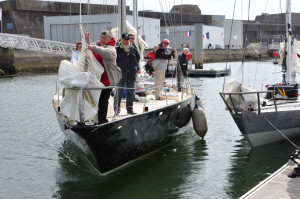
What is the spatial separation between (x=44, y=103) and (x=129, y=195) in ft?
47.2

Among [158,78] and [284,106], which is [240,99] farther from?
[158,78]

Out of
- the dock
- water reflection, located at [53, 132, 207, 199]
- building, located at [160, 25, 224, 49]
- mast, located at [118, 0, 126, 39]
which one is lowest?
water reflection, located at [53, 132, 207, 199]

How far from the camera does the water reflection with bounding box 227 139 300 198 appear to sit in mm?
8727

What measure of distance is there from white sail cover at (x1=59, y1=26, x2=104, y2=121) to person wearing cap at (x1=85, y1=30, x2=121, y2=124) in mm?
173

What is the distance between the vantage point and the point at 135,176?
929 cm

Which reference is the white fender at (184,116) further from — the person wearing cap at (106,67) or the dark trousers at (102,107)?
the dark trousers at (102,107)

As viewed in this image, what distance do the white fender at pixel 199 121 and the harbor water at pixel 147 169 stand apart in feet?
1.16

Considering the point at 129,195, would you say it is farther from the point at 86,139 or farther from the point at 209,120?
the point at 209,120

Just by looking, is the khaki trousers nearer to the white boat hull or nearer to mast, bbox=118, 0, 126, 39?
mast, bbox=118, 0, 126, 39

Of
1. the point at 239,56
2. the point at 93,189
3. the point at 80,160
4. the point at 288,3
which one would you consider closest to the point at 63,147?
the point at 80,160

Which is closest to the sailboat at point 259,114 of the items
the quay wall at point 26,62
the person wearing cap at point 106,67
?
the person wearing cap at point 106,67

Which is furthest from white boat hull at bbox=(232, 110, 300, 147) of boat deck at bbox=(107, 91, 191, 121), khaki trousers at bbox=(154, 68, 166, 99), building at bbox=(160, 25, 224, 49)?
building at bbox=(160, 25, 224, 49)

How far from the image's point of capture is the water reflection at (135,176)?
8.35 meters

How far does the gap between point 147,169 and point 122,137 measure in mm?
1404
